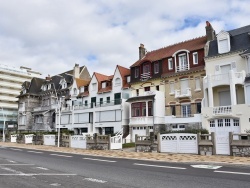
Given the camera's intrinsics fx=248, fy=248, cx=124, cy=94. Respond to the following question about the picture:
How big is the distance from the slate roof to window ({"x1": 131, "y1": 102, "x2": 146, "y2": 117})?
10.7 m

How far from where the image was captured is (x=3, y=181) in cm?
800

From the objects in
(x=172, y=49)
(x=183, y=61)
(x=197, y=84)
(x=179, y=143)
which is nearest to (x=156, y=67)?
(x=172, y=49)

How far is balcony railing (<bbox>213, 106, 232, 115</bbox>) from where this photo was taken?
25561 mm

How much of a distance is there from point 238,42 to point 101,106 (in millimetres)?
21791

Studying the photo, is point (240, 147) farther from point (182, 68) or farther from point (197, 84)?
point (182, 68)

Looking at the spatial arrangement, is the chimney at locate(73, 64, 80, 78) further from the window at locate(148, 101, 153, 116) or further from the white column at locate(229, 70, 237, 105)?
the white column at locate(229, 70, 237, 105)

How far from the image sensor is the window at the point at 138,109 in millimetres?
33344

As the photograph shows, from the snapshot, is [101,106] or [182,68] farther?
[101,106]

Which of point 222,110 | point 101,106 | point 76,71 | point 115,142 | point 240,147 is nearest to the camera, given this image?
point 240,147

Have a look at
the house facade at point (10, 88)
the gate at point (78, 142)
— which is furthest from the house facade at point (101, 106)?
the house facade at point (10, 88)

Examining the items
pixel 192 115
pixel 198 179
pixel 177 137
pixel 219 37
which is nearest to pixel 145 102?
pixel 192 115

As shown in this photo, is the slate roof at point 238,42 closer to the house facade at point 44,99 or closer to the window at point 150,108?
the window at point 150,108

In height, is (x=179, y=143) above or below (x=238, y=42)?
below

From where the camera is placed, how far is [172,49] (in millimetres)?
35750
